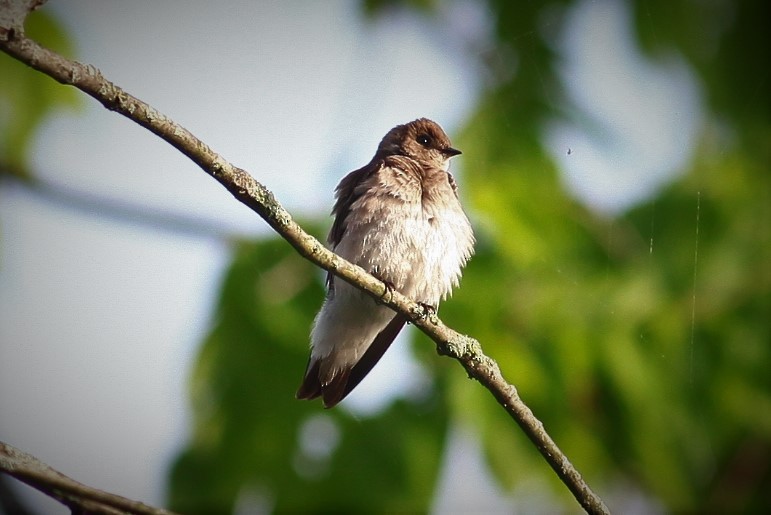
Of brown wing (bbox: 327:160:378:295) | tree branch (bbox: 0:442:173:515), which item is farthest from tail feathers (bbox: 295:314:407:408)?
tree branch (bbox: 0:442:173:515)

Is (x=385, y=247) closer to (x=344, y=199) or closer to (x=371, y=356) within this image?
(x=344, y=199)

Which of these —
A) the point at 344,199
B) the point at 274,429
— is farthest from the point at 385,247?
the point at 274,429

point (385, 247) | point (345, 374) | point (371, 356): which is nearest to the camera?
point (385, 247)

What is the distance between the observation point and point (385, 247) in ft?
12.1

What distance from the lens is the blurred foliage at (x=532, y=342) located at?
3838 mm

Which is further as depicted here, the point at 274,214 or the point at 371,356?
the point at 371,356

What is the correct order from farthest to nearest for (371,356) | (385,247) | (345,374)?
(371,356) < (345,374) < (385,247)

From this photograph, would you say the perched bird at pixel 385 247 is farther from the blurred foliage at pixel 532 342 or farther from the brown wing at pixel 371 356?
the blurred foliage at pixel 532 342

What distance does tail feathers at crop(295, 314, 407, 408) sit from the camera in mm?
3881

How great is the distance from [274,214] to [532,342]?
2.09m

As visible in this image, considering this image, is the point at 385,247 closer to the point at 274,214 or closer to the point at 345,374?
the point at 345,374

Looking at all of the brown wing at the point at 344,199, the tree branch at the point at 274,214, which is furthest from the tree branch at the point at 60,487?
the brown wing at the point at 344,199

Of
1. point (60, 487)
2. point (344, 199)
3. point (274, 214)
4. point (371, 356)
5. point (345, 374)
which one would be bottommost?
point (60, 487)

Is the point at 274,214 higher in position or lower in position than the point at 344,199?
lower
